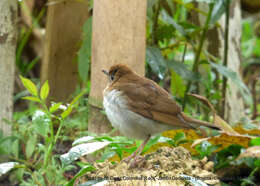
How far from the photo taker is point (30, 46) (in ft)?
20.9

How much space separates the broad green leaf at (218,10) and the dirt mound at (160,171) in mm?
1669

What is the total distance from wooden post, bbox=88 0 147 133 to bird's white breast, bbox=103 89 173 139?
30cm

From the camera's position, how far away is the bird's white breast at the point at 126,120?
2727 mm

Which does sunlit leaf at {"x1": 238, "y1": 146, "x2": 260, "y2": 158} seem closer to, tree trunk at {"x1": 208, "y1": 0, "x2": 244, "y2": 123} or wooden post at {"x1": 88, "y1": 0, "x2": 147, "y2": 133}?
wooden post at {"x1": 88, "y1": 0, "x2": 147, "y2": 133}

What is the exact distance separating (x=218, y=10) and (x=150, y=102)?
5.08ft

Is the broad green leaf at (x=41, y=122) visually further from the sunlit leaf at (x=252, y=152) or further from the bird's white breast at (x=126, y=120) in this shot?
the sunlit leaf at (x=252, y=152)

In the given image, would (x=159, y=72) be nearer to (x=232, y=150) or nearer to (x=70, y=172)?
(x=232, y=150)

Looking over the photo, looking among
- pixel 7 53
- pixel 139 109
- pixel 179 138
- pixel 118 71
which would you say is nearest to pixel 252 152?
pixel 179 138

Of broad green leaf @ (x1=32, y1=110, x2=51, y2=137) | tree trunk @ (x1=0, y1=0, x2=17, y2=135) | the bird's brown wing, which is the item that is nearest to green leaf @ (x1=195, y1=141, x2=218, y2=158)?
the bird's brown wing

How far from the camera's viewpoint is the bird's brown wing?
2.75 meters

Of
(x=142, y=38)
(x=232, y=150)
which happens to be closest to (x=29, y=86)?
(x=142, y=38)

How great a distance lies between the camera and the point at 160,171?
7.71 feet

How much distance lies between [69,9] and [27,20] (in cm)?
203

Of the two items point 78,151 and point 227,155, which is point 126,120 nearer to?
point 78,151
